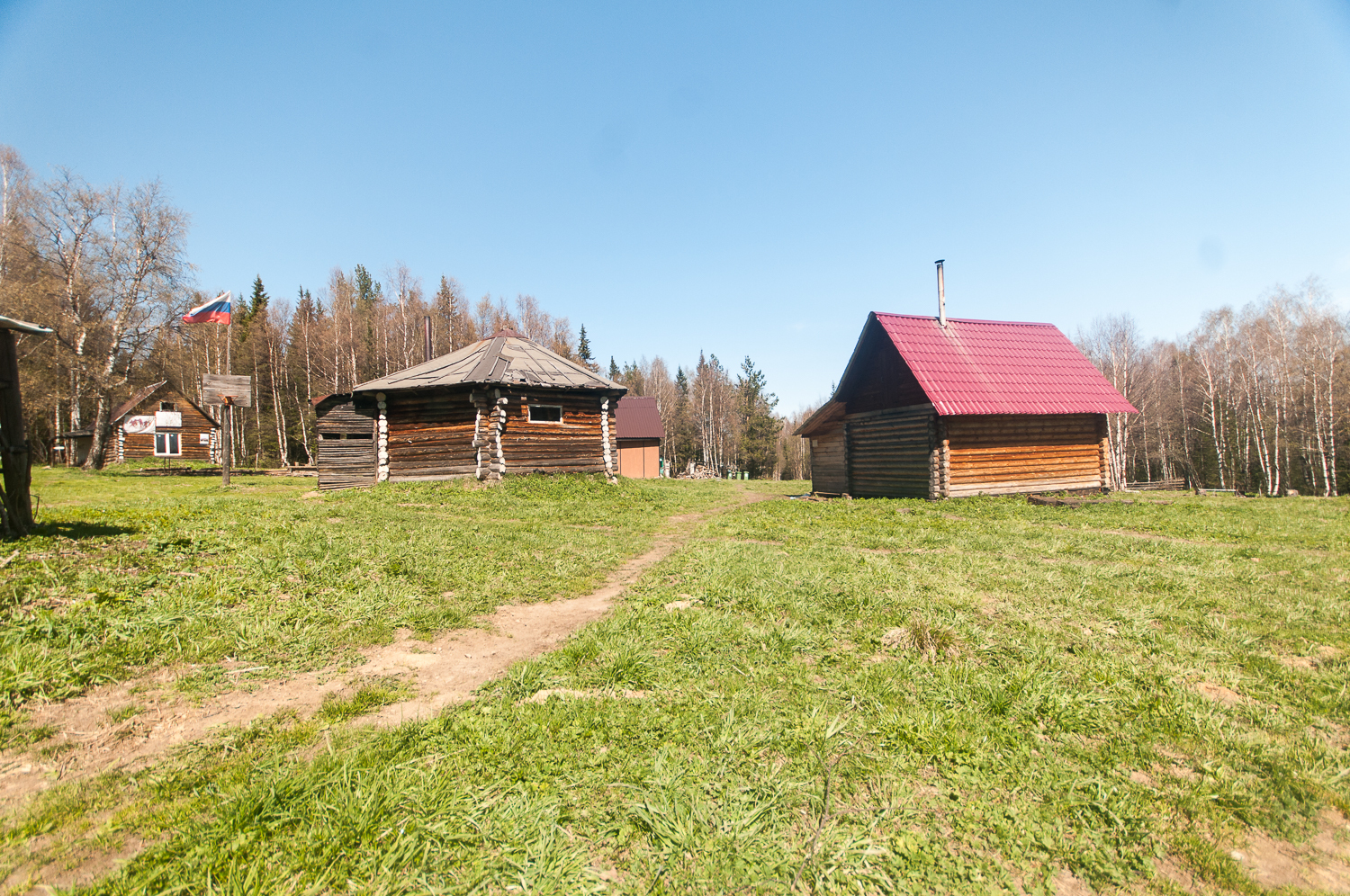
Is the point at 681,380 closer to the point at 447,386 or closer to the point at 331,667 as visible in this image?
the point at 447,386

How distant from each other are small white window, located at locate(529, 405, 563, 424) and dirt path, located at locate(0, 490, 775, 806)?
13.8 metres

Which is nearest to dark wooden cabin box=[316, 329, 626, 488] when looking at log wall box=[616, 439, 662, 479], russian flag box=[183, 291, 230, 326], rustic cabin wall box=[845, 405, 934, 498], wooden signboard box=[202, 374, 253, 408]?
wooden signboard box=[202, 374, 253, 408]

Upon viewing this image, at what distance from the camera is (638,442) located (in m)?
38.4

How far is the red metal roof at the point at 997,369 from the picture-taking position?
706 inches

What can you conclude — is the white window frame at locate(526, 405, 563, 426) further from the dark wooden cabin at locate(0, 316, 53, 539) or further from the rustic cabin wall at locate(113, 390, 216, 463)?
the rustic cabin wall at locate(113, 390, 216, 463)

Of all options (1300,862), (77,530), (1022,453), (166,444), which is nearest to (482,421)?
(77,530)

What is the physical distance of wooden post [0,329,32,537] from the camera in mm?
6133

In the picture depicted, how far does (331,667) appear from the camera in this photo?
14.1ft

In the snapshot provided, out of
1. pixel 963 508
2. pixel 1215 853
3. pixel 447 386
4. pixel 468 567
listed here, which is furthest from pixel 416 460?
pixel 1215 853

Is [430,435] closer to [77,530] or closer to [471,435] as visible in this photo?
[471,435]

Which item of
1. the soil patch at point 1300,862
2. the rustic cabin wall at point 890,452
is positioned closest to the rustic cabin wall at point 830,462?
the rustic cabin wall at point 890,452

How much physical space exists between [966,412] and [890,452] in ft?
9.63

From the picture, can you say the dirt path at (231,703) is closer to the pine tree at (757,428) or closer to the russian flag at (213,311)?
the russian flag at (213,311)

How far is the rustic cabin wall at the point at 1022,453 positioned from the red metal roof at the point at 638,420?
22.7m
